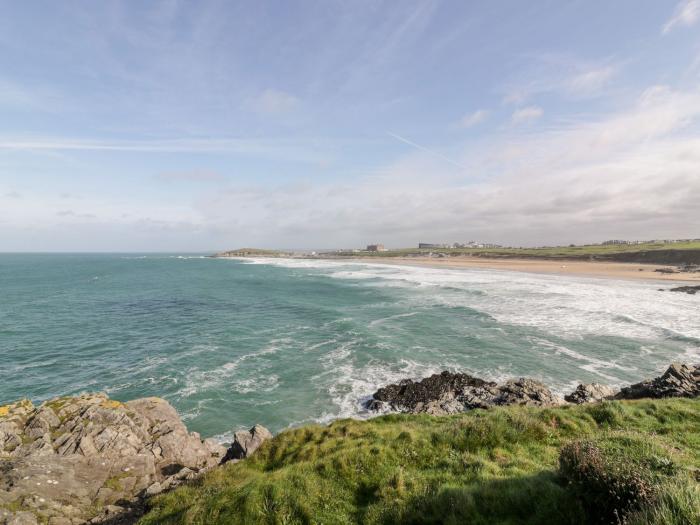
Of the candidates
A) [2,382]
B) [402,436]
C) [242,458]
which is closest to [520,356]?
[402,436]

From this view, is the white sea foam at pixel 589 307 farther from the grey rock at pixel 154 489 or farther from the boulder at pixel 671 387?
the grey rock at pixel 154 489

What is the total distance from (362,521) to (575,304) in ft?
175

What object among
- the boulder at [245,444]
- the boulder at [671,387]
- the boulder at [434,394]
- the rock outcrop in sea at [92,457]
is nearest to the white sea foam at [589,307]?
the boulder at [671,387]

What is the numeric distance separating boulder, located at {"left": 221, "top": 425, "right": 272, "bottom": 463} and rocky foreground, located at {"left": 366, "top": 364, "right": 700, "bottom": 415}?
7928mm

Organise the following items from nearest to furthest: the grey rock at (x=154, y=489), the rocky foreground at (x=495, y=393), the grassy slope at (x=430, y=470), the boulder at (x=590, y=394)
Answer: the grassy slope at (x=430, y=470), the grey rock at (x=154, y=489), the rocky foreground at (x=495, y=393), the boulder at (x=590, y=394)

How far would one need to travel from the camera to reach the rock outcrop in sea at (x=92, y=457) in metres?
10.4

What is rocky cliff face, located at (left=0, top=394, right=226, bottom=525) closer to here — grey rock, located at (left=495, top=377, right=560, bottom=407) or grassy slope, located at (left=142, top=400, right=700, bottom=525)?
grassy slope, located at (left=142, top=400, right=700, bottom=525)

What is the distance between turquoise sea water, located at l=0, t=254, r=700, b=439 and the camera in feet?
77.2

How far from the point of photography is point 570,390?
2197 centimetres

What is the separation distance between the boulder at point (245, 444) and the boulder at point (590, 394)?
1736 centimetres

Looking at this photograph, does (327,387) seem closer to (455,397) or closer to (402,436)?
(455,397)

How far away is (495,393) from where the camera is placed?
66.6 feet

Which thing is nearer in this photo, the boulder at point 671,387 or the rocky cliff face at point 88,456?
the rocky cliff face at point 88,456

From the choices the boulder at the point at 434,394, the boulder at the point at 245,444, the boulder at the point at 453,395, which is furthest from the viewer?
the boulder at the point at 434,394
